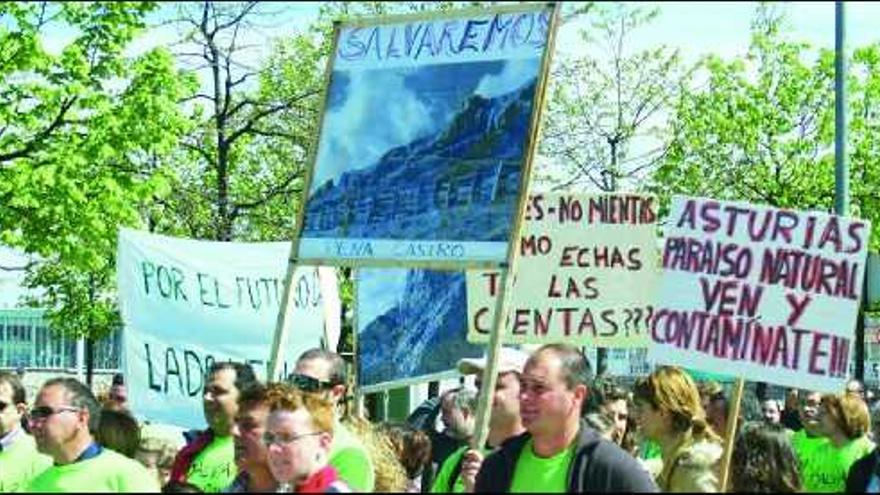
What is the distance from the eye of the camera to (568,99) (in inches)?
1204

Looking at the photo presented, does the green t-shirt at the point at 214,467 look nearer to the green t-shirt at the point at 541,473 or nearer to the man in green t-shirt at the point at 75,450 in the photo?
the man in green t-shirt at the point at 75,450

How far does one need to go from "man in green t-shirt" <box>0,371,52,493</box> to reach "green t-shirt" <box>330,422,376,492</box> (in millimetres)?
2026

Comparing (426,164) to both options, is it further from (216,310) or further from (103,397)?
(103,397)

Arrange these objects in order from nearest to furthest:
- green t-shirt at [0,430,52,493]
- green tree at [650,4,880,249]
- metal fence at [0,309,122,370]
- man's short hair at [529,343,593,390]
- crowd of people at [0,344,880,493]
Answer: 1. crowd of people at [0,344,880,493]
2. man's short hair at [529,343,593,390]
3. green t-shirt at [0,430,52,493]
4. green tree at [650,4,880,249]
5. metal fence at [0,309,122,370]

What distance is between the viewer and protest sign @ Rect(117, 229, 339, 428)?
12.3m

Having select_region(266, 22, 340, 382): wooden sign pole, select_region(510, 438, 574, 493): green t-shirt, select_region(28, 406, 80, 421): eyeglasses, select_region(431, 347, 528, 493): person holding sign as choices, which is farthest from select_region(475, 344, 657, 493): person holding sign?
select_region(266, 22, 340, 382): wooden sign pole

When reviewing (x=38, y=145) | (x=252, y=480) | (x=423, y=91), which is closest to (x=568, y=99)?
(x=38, y=145)

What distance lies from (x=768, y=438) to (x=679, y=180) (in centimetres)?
2060

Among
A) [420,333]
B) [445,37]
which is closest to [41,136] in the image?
[420,333]

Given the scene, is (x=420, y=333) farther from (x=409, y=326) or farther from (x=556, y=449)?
(x=556, y=449)

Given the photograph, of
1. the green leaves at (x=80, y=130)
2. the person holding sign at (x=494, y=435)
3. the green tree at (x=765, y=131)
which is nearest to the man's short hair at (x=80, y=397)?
the person holding sign at (x=494, y=435)

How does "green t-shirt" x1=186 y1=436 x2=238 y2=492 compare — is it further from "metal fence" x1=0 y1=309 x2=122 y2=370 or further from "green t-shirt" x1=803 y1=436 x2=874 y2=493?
"metal fence" x1=0 y1=309 x2=122 y2=370

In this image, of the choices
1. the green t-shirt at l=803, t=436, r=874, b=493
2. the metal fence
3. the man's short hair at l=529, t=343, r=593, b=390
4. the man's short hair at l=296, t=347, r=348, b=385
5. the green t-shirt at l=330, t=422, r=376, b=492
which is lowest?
the metal fence

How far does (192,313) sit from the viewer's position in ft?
42.1
